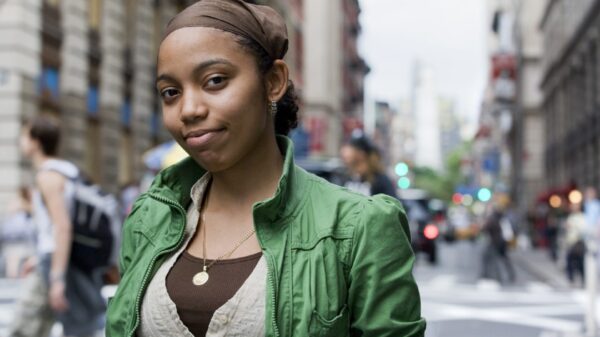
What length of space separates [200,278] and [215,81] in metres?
0.44

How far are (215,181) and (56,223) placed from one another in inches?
150

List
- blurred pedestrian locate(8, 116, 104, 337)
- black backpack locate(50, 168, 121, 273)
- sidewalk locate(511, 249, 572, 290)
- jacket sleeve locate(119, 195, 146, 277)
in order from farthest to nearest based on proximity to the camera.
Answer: sidewalk locate(511, 249, 572, 290), black backpack locate(50, 168, 121, 273), blurred pedestrian locate(8, 116, 104, 337), jacket sleeve locate(119, 195, 146, 277)

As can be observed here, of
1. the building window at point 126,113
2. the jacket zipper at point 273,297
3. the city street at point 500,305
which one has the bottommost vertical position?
the city street at point 500,305

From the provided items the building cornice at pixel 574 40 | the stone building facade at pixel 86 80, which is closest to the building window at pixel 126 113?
the stone building facade at pixel 86 80

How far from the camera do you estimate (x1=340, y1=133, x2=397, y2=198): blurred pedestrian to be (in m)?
9.09

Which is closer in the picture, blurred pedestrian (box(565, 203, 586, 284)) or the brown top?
the brown top

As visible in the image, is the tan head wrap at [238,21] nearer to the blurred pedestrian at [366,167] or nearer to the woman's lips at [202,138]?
the woman's lips at [202,138]

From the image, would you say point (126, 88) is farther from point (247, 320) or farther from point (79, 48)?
point (247, 320)

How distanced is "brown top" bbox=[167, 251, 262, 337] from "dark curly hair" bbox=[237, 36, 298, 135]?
43cm

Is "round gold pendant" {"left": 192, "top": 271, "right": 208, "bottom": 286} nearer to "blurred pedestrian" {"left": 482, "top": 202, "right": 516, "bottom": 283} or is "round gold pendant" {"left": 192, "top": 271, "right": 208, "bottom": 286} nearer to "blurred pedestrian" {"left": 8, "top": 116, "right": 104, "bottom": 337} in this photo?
"blurred pedestrian" {"left": 8, "top": 116, "right": 104, "bottom": 337}

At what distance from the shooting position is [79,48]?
21.6 m

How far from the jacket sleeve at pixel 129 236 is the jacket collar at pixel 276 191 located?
76mm

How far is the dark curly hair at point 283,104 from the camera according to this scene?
97.7 inches

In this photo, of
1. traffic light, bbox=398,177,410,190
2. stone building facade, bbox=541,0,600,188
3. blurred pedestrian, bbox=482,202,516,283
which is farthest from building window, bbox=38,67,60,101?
stone building facade, bbox=541,0,600,188
